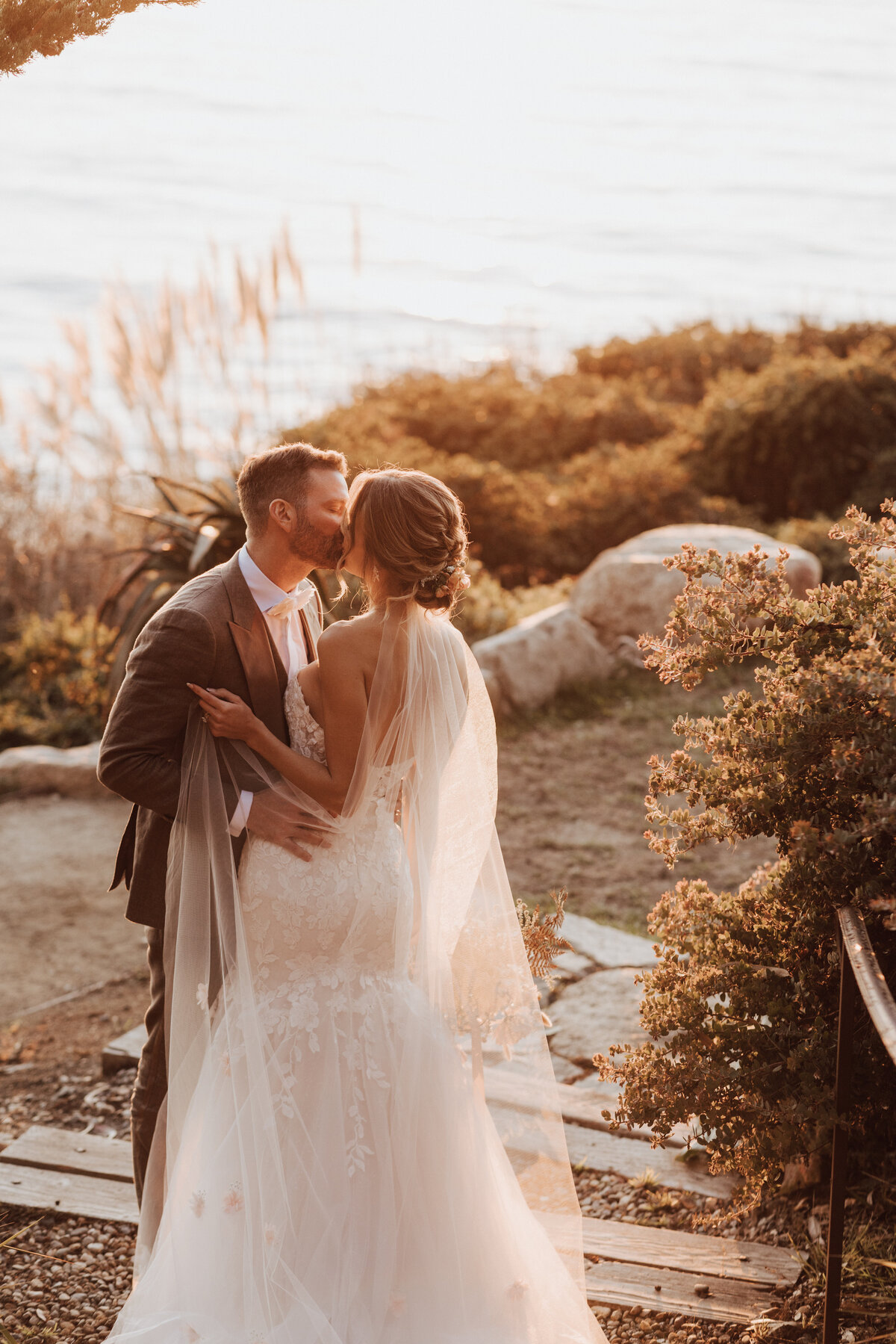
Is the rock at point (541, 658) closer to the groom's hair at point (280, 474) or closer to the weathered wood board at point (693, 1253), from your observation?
the weathered wood board at point (693, 1253)

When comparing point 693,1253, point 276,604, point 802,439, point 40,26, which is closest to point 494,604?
point 802,439

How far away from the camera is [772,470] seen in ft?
40.0

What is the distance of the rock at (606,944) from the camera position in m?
4.66

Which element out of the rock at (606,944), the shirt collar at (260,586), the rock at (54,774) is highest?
the shirt collar at (260,586)

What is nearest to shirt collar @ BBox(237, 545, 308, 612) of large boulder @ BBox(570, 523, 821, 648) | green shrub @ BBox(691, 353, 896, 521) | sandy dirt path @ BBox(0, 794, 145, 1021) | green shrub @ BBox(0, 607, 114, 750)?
sandy dirt path @ BBox(0, 794, 145, 1021)

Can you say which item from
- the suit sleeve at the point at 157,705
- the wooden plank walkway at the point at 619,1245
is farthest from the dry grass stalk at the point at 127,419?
the suit sleeve at the point at 157,705

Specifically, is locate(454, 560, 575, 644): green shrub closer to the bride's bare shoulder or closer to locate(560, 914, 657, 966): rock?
locate(560, 914, 657, 966): rock

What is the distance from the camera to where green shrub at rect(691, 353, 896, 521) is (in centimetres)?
1190

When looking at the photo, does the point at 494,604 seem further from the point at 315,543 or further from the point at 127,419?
the point at 315,543

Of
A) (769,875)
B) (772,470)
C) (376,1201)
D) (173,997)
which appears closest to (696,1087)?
(769,875)

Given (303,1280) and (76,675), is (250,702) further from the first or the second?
(76,675)

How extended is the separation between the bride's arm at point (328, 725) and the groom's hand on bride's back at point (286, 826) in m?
0.06

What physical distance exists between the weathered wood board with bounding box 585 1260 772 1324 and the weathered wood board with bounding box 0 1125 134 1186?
4.75ft

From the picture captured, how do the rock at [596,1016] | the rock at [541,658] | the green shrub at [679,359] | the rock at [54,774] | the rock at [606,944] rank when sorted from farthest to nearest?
the green shrub at [679,359] < the rock at [541,658] < the rock at [54,774] < the rock at [606,944] < the rock at [596,1016]
